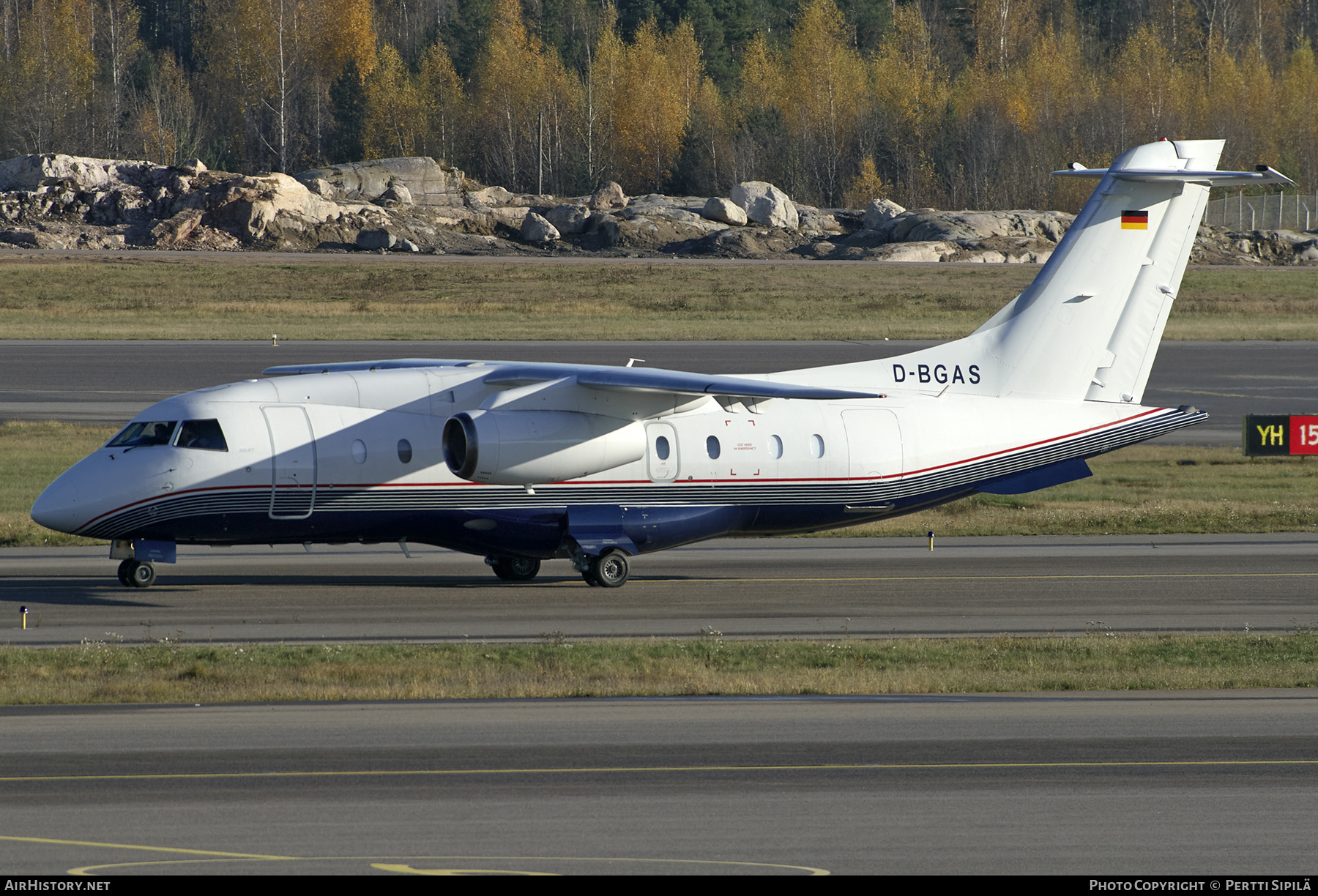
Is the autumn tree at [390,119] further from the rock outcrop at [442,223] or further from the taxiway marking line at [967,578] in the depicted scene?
the taxiway marking line at [967,578]

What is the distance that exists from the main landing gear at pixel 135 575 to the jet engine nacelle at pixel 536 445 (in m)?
4.74

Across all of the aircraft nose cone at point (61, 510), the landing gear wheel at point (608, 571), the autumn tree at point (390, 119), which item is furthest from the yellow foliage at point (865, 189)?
the aircraft nose cone at point (61, 510)

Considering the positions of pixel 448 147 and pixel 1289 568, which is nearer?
pixel 1289 568

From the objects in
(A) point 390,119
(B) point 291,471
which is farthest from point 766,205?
(B) point 291,471

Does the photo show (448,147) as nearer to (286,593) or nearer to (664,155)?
(664,155)

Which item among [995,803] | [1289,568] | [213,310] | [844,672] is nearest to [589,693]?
[844,672]

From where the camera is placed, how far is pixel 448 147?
4872 inches

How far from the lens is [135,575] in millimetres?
21156

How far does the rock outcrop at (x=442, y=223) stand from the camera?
91.3 m

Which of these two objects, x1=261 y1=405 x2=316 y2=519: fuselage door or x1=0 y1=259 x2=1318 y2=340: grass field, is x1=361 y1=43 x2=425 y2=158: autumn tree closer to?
x1=0 y1=259 x2=1318 y2=340: grass field

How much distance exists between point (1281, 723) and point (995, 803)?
4.39m

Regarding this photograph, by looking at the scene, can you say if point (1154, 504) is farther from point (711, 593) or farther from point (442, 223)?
point (442, 223)

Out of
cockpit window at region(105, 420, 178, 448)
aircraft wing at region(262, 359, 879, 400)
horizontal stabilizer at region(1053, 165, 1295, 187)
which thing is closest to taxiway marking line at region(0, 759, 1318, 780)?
aircraft wing at region(262, 359, 879, 400)

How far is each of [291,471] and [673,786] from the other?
11.0 metres
